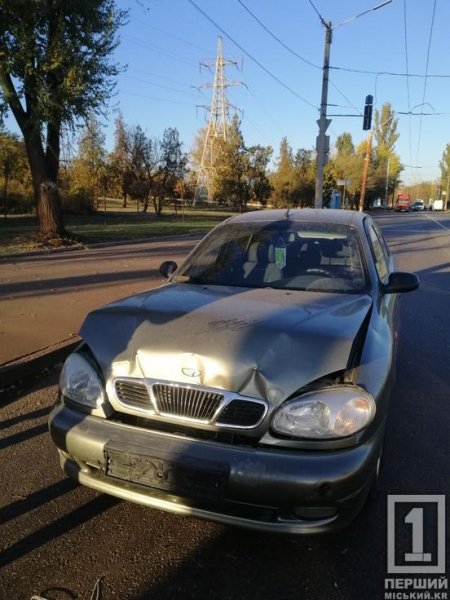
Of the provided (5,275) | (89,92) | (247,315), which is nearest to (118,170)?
(89,92)

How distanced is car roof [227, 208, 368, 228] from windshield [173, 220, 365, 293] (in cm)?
9

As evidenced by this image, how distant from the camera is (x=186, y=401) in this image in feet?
7.41

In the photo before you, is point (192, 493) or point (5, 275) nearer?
point (192, 493)

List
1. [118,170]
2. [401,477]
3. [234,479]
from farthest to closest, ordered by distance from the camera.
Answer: [118,170]
[401,477]
[234,479]

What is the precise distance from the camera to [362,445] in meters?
2.17

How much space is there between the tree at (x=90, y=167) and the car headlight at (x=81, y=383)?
32533mm

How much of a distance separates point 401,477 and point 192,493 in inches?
64.2

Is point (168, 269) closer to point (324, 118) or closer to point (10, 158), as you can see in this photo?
point (324, 118)

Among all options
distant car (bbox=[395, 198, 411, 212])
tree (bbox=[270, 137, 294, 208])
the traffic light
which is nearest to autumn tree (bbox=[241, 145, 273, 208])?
tree (bbox=[270, 137, 294, 208])

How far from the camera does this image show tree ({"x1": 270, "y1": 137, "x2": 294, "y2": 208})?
154 ft

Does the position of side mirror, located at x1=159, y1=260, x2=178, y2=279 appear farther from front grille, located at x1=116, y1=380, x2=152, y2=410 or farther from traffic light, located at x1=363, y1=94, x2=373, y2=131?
traffic light, located at x1=363, y1=94, x2=373, y2=131

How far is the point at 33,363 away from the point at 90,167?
A: 34.5 metres

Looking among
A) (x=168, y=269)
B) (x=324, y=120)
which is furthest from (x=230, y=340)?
(x=324, y=120)

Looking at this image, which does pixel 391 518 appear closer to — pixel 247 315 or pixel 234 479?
pixel 234 479
